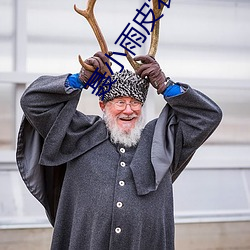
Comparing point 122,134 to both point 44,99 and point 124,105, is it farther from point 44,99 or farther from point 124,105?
point 44,99

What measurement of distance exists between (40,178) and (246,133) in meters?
2.20

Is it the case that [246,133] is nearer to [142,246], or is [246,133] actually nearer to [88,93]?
[88,93]

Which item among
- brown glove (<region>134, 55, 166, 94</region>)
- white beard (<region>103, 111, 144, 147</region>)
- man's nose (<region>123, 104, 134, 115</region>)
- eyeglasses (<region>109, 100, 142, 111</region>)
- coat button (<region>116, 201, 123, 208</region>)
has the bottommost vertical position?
coat button (<region>116, 201, 123, 208</region>)

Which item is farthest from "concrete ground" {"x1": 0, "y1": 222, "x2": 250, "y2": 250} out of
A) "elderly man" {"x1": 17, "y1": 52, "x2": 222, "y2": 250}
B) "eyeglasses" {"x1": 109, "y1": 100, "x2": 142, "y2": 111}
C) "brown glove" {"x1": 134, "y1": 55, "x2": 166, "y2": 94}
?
"brown glove" {"x1": 134, "y1": 55, "x2": 166, "y2": 94}

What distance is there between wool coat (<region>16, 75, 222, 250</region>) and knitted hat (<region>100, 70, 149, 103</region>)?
0.38 ft

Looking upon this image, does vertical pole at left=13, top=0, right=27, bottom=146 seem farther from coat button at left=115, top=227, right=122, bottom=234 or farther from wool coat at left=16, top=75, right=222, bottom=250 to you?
Result: coat button at left=115, top=227, right=122, bottom=234

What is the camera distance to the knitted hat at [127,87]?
6.89 feet

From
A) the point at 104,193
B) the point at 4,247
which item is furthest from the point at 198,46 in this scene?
the point at 104,193

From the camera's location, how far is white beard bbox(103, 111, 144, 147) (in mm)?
2133

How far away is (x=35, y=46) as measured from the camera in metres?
3.62

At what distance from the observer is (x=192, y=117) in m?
2.09

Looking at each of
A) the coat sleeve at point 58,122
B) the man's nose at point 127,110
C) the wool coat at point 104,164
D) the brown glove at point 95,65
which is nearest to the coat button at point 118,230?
the wool coat at point 104,164

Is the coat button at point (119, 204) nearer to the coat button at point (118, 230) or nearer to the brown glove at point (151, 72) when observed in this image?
the coat button at point (118, 230)

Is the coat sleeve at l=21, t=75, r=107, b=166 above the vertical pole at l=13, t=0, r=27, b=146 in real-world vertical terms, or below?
below
